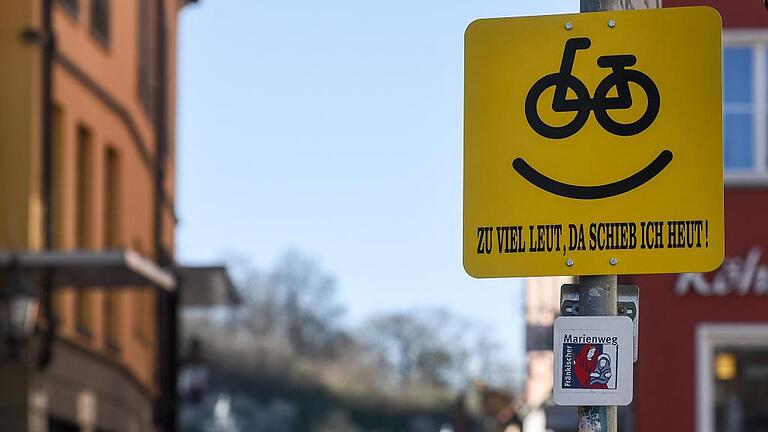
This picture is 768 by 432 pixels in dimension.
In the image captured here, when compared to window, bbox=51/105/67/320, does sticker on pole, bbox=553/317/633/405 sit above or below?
below

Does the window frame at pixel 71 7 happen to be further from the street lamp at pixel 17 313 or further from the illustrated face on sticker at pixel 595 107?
the illustrated face on sticker at pixel 595 107

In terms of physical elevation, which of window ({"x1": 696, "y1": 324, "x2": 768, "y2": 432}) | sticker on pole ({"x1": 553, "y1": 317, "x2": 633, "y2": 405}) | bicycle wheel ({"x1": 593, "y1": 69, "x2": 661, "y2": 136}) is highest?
bicycle wheel ({"x1": 593, "y1": 69, "x2": 661, "y2": 136})

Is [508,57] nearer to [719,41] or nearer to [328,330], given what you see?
Answer: [719,41]

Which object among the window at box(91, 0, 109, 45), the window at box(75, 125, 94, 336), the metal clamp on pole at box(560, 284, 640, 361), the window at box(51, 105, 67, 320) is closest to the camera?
the metal clamp on pole at box(560, 284, 640, 361)

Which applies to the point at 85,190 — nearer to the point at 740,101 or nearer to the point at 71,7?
the point at 71,7

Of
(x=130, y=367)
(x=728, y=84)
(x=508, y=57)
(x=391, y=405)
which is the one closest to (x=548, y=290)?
(x=391, y=405)

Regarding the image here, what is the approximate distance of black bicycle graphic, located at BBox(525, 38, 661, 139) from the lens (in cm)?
533

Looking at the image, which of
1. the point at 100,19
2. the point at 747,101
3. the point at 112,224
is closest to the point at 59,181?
the point at 100,19

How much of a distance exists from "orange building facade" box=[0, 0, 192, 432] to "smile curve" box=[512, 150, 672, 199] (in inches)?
560

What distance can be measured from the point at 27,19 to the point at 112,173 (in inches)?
222

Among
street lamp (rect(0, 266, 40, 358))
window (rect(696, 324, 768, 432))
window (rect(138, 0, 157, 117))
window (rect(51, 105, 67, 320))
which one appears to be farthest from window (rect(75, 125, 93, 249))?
window (rect(696, 324, 768, 432))

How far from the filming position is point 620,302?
5.37m

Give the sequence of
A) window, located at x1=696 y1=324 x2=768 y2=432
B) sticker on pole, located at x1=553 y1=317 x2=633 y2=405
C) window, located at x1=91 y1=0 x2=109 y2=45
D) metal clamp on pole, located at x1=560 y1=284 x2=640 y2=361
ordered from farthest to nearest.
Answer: window, located at x1=91 y1=0 x2=109 y2=45 → window, located at x1=696 y1=324 x2=768 y2=432 → metal clamp on pole, located at x1=560 y1=284 x2=640 y2=361 → sticker on pole, located at x1=553 y1=317 x2=633 y2=405

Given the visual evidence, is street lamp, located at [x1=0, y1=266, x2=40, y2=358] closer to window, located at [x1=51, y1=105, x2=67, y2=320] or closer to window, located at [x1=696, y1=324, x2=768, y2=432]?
window, located at [x1=51, y1=105, x2=67, y2=320]
